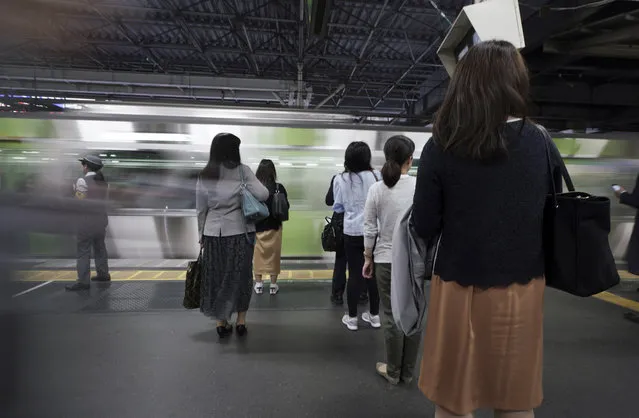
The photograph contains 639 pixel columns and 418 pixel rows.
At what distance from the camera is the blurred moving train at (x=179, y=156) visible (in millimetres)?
4773

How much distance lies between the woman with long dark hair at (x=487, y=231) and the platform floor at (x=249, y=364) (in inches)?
41.4

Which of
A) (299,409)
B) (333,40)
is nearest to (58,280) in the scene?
(299,409)

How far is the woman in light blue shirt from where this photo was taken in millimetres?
2889

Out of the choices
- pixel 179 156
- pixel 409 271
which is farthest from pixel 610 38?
pixel 179 156

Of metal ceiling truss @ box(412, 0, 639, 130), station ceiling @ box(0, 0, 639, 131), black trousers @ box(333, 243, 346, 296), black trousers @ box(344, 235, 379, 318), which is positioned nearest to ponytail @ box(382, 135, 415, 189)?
black trousers @ box(344, 235, 379, 318)

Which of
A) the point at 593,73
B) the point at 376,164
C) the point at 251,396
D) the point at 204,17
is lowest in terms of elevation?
the point at 251,396

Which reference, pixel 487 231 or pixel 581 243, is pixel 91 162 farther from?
pixel 581 243

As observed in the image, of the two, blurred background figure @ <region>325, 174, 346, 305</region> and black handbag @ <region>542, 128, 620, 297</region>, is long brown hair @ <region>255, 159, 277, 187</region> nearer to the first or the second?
blurred background figure @ <region>325, 174, 346, 305</region>

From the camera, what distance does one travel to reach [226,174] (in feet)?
8.89

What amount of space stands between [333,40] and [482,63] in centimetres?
565

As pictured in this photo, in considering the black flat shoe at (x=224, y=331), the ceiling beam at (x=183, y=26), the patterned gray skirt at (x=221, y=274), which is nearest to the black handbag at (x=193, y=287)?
the patterned gray skirt at (x=221, y=274)

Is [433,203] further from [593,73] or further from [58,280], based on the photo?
[593,73]

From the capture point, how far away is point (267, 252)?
13.1 ft

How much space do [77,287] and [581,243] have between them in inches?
184
